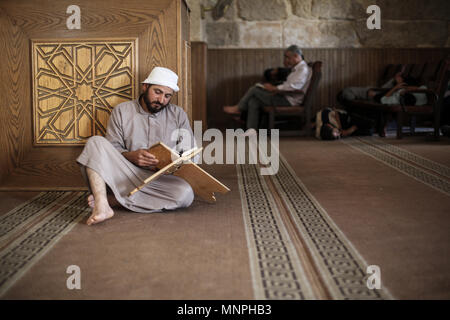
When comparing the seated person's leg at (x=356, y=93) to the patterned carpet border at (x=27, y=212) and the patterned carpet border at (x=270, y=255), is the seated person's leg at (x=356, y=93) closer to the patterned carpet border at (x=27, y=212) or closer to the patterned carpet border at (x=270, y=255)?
the patterned carpet border at (x=270, y=255)

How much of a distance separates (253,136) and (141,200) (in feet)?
13.2

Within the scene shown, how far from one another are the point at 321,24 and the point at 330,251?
6283 millimetres

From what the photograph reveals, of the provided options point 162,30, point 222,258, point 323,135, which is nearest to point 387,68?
point 323,135

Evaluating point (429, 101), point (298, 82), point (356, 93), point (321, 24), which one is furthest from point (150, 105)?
point (321, 24)

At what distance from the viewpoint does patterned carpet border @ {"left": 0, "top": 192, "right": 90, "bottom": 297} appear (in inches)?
72.8

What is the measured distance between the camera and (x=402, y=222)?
2.50 metres

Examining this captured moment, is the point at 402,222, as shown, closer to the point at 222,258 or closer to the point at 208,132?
the point at 222,258

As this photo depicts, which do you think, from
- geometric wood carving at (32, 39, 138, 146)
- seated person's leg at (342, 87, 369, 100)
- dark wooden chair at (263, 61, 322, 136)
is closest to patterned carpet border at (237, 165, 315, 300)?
geometric wood carving at (32, 39, 138, 146)

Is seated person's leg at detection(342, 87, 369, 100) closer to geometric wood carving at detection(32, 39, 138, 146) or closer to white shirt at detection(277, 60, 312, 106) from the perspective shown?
white shirt at detection(277, 60, 312, 106)

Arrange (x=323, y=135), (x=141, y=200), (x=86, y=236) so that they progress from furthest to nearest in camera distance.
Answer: (x=323, y=135) < (x=141, y=200) < (x=86, y=236)

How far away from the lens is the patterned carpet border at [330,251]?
1646 mm

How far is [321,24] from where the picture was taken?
7664 mm

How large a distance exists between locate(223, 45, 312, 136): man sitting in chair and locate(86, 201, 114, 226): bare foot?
4309 millimetres

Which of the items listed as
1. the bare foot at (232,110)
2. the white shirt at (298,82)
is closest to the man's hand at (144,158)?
the white shirt at (298,82)
